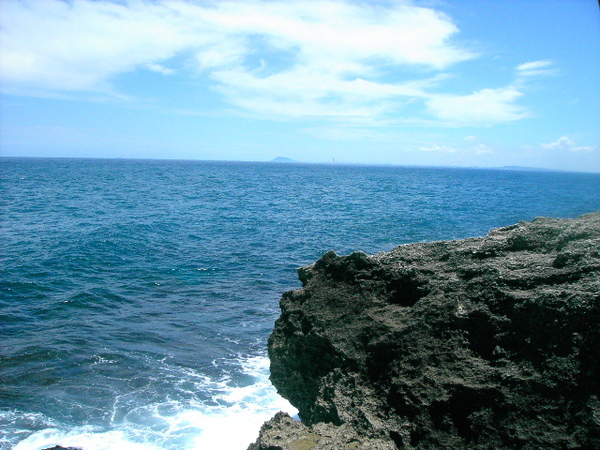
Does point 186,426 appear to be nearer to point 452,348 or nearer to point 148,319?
point 148,319

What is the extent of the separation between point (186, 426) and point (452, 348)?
8716 millimetres

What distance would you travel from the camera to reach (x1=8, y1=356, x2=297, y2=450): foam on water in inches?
428

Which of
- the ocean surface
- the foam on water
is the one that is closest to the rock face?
the foam on water

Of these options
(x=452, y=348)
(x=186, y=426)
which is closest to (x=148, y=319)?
(x=186, y=426)

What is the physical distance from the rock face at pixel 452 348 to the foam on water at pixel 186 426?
511cm

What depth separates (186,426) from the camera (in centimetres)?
1167

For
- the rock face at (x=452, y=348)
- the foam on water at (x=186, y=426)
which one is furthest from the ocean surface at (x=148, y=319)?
the rock face at (x=452, y=348)

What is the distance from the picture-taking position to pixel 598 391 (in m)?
4.57

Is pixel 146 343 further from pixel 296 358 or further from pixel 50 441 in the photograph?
pixel 296 358

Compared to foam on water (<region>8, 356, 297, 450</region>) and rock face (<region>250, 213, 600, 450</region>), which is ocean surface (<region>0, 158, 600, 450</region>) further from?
rock face (<region>250, 213, 600, 450</region>)

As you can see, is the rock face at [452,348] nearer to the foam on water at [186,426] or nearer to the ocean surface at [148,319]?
the foam on water at [186,426]

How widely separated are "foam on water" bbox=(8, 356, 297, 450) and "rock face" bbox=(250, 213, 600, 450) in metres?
5.11

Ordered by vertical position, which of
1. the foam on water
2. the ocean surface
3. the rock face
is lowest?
the foam on water

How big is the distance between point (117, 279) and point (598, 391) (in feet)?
75.2
